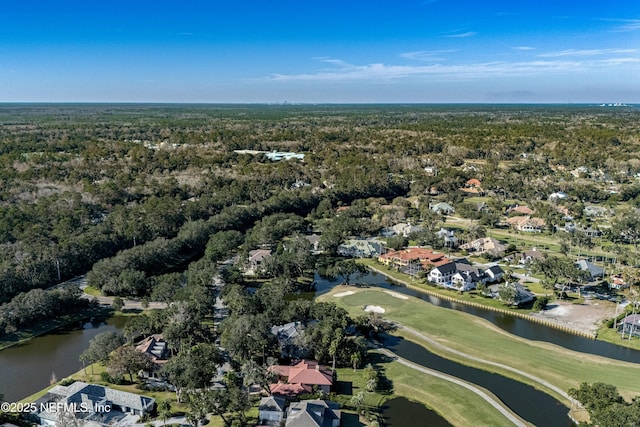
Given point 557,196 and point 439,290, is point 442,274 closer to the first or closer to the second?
point 439,290

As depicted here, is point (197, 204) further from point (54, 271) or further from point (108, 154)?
point (108, 154)

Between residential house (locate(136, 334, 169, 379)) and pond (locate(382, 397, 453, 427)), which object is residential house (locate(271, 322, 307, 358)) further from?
residential house (locate(136, 334, 169, 379))

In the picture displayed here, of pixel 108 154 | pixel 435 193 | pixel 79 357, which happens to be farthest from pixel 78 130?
pixel 79 357

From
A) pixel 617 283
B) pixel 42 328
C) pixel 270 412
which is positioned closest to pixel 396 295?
pixel 617 283

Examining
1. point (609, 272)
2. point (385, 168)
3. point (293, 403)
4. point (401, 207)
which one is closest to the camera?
point (293, 403)

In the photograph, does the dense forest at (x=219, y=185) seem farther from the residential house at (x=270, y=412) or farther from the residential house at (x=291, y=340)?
the residential house at (x=270, y=412)

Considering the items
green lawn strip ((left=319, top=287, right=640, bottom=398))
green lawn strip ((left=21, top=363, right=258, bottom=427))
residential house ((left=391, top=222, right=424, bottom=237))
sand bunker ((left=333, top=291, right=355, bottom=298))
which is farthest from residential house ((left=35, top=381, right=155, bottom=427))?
residential house ((left=391, top=222, right=424, bottom=237))
